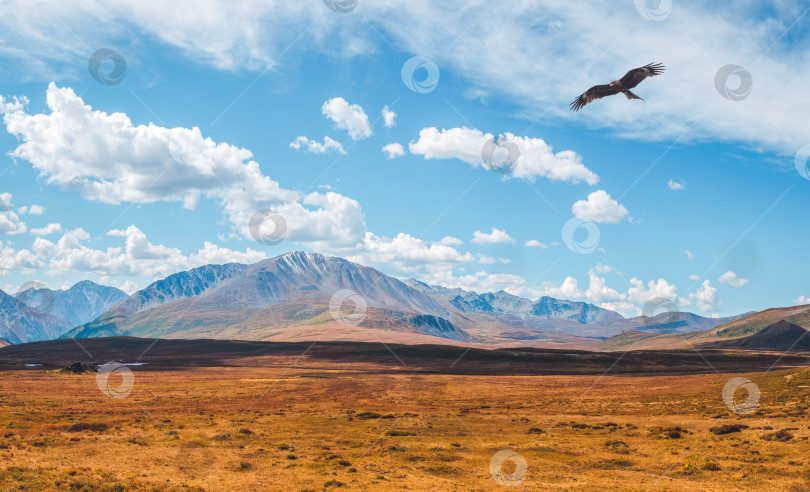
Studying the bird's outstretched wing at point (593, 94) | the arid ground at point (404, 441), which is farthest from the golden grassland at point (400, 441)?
the bird's outstretched wing at point (593, 94)

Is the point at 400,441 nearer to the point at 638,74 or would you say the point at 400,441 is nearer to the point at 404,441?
the point at 404,441

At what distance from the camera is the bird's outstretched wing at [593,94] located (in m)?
26.7

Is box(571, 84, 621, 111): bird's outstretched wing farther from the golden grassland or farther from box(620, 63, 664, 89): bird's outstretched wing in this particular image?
the golden grassland

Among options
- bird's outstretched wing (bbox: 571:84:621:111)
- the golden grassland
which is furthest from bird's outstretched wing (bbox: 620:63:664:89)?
the golden grassland

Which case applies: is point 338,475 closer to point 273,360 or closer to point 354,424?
Result: point 354,424

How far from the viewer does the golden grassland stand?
2872 cm

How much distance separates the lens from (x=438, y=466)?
32.8 m

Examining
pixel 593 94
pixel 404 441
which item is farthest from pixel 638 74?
pixel 404 441

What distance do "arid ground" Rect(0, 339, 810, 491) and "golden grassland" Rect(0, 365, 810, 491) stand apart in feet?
0.54

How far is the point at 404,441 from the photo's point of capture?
132 feet

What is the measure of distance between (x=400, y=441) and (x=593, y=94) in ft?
95.9

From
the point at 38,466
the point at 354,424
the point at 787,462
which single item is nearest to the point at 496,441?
the point at 354,424

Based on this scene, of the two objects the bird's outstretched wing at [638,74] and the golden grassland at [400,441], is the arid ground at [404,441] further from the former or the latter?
the bird's outstretched wing at [638,74]

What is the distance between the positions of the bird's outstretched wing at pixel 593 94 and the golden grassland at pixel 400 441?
21.2 meters
